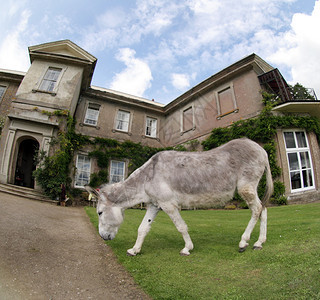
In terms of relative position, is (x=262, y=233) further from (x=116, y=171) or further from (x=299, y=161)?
(x=116, y=171)

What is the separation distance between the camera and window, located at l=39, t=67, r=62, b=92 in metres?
13.4

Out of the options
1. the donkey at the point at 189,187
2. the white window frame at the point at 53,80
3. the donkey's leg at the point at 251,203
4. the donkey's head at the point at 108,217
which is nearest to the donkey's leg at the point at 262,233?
the donkey at the point at 189,187

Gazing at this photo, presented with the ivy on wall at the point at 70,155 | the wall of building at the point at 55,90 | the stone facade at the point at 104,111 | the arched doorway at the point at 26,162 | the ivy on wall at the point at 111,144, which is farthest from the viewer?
the arched doorway at the point at 26,162

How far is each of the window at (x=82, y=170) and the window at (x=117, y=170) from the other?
5.38 ft

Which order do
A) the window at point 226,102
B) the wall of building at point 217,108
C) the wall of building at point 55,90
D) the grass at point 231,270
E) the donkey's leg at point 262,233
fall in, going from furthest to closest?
the window at point 226,102 → the wall of building at point 55,90 → the wall of building at point 217,108 → the donkey's leg at point 262,233 → the grass at point 231,270

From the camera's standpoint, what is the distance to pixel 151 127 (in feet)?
58.7

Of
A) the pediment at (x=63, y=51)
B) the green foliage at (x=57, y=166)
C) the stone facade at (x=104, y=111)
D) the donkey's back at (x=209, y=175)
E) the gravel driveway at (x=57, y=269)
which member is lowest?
the gravel driveway at (x=57, y=269)

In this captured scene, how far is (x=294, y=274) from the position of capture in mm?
1915

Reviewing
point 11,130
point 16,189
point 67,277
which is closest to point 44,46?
point 11,130

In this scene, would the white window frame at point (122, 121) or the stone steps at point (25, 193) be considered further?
the white window frame at point (122, 121)

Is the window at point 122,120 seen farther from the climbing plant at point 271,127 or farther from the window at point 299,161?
the window at point 299,161

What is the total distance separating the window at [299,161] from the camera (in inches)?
411

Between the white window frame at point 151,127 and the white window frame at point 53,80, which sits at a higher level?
the white window frame at point 53,80

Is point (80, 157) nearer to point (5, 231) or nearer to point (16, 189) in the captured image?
point (16, 189)
